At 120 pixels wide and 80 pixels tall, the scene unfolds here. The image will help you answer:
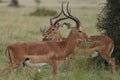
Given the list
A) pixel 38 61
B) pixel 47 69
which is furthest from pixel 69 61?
pixel 38 61

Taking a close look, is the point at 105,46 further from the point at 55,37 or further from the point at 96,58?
the point at 55,37

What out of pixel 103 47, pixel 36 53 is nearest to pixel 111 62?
pixel 103 47

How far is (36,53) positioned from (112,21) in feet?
9.45

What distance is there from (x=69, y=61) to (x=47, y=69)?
1.82ft

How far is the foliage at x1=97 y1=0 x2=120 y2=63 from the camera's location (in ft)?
Answer: 34.7

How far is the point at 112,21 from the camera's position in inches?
420

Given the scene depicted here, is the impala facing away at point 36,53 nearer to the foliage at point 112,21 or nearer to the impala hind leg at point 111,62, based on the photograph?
the impala hind leg at point 111,62

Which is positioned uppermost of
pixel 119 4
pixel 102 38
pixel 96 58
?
pixel 119 4

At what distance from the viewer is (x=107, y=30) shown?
35.8ft

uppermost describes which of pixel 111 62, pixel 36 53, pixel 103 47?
pixel 36 53

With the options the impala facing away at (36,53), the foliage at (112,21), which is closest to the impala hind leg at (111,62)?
the foliage at (112,21)

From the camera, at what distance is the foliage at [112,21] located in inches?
417

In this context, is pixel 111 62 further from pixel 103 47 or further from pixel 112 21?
pixel 112 21

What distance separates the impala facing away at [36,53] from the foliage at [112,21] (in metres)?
1.98
